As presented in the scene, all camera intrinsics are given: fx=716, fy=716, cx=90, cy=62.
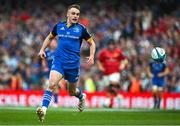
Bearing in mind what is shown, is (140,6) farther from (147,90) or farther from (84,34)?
(84,34)

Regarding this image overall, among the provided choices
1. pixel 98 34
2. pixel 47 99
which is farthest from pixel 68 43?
pixel 98 34

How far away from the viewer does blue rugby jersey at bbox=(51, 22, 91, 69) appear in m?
16.7

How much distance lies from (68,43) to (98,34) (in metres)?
16.1

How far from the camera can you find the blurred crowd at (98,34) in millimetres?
30172

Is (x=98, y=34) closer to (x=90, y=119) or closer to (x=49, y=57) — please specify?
(x=49, y=57)

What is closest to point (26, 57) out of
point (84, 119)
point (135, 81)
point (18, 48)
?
point (18, 48)

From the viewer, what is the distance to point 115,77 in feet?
83.6

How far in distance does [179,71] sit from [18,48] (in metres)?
7.33

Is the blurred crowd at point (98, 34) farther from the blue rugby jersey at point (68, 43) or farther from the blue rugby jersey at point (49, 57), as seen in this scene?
the blue rugby jersey at point (68, 43)

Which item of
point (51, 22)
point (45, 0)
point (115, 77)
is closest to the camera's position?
point (115, 77)

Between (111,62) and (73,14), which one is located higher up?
(73,14)

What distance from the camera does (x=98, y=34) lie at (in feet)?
107

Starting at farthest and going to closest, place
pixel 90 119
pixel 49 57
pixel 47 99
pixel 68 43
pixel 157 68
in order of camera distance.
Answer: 1. pixel 157 68
2. pixel 49 57
3. pixel 90 119
4. pixel 68 43
5. pixel 47 99

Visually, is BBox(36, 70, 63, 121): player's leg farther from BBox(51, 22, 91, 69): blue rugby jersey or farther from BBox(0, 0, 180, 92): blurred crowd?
BBox(0, 0, 180, 92): blurred crowd
